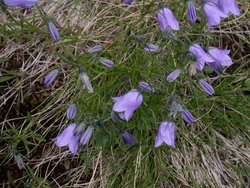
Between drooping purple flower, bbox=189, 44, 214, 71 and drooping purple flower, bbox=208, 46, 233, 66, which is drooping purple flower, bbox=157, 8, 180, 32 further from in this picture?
drooping purple flower, bbox=208, 46, 233, 66

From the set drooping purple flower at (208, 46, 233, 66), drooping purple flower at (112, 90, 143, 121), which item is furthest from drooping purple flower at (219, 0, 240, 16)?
drooping purple flower at (112, 90, 143, 121)

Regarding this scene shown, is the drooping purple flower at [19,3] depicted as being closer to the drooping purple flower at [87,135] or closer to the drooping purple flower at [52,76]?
the drooping purple flower at [52,76]

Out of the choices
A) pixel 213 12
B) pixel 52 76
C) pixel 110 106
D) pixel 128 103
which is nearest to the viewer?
pixel 128 103

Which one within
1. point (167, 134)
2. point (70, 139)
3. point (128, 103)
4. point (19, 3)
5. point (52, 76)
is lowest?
point (167, 134)

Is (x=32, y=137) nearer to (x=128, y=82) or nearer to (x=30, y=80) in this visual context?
(x=30, y=80)

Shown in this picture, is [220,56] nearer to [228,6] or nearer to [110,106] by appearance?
[228,6]

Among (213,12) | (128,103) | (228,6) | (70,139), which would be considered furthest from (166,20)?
(70,139)

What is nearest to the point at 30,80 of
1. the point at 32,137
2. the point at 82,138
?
the point at 32,137
